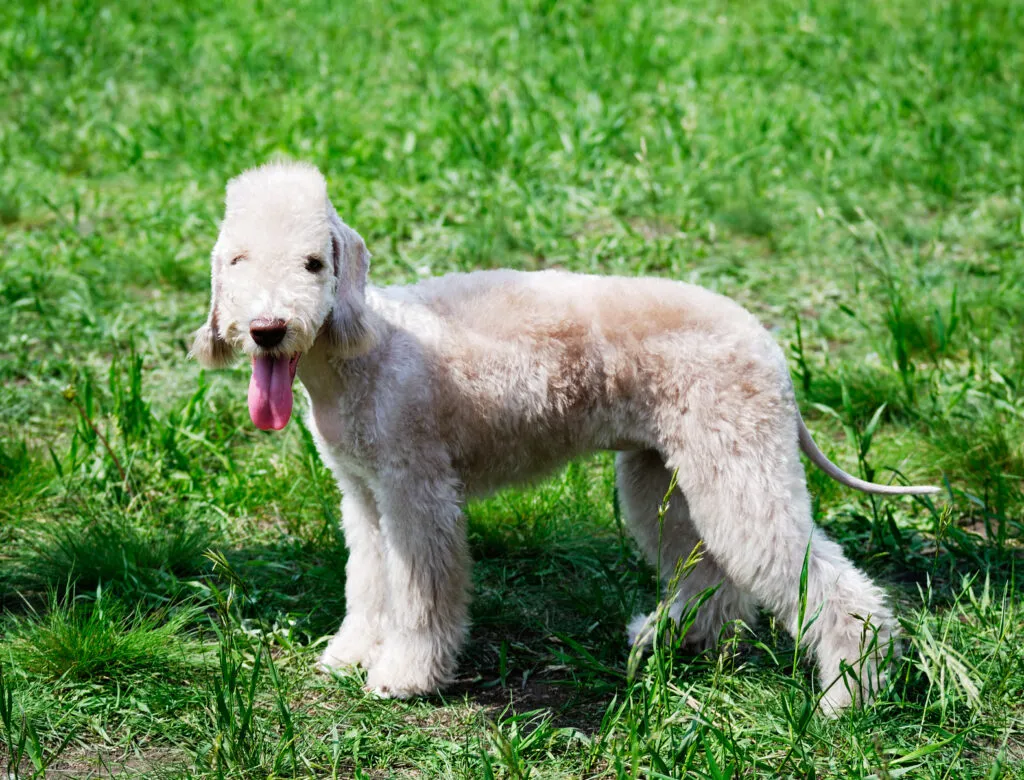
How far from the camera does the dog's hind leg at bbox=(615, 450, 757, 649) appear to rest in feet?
12.0

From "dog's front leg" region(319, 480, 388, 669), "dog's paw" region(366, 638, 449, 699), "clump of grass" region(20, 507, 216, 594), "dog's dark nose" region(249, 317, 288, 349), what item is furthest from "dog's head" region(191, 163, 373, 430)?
"clump of grass" region(20, 507, 216, 594)

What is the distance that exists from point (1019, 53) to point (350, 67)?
488 centimetres

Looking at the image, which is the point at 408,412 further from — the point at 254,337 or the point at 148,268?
the point at 148,268

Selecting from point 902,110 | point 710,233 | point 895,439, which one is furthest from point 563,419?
point 902,110

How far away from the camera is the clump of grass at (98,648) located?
11.0ft

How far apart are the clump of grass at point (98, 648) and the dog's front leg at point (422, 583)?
2.06 ft

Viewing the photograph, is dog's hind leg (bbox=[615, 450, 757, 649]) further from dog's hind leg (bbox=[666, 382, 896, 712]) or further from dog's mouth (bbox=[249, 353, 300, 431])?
dog's mouth (bbox=[249, 353, 300, 431])

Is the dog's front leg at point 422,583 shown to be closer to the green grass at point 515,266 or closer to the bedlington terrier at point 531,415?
the bedlington terrier at point 531,415

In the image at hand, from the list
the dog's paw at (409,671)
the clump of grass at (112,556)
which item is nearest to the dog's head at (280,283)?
the dog's paw at (409,671)

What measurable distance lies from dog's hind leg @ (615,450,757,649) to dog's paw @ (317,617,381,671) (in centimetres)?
83

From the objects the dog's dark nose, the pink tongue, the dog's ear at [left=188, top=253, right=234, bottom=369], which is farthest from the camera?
the dog's ear at [left=188, top=253, right=234, bottom=369]

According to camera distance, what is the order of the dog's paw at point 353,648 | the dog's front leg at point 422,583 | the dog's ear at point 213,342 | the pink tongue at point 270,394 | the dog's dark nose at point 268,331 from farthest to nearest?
the dog's paw at point 353,648 < the dog's front leg at point 422,583 < the dog's ear at point 213,342 < the pink tongue at point 270,394 < the dog's dark nose at point 268,331

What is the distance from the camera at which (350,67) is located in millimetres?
8250

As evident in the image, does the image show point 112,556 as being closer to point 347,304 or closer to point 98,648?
point 98,648
